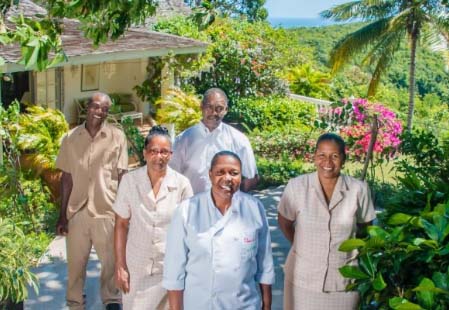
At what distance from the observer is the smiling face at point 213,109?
546 cm

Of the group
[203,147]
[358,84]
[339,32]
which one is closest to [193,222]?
[203,147]

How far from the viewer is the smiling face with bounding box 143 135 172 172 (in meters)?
4.45

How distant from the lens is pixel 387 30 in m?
24.2

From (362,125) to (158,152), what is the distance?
317 inches

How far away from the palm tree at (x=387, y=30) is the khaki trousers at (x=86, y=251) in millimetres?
19692

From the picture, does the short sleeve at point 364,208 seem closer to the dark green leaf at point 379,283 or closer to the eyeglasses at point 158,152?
the dark green leaf at point 379,283

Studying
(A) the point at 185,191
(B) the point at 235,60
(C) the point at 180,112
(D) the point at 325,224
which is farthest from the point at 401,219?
(B) the point at 235,60

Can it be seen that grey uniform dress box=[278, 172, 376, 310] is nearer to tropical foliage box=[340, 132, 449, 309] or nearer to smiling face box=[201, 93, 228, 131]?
tropical foliage box=[340, 132, 449, 309]

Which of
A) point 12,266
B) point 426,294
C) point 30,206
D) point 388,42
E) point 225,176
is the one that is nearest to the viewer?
point 426,294

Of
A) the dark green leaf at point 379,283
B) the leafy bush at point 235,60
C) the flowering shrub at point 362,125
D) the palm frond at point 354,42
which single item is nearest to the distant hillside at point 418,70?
the palm frond at point 354,42

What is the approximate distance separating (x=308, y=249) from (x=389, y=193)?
20.7 ft

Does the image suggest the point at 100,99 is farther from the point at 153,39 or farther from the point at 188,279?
the point at 153,39

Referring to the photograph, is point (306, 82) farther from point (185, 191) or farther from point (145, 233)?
point (145, 233)

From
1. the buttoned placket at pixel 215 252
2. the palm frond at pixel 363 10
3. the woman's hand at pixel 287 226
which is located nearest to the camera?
the buttoned placket at pixel 215 252
